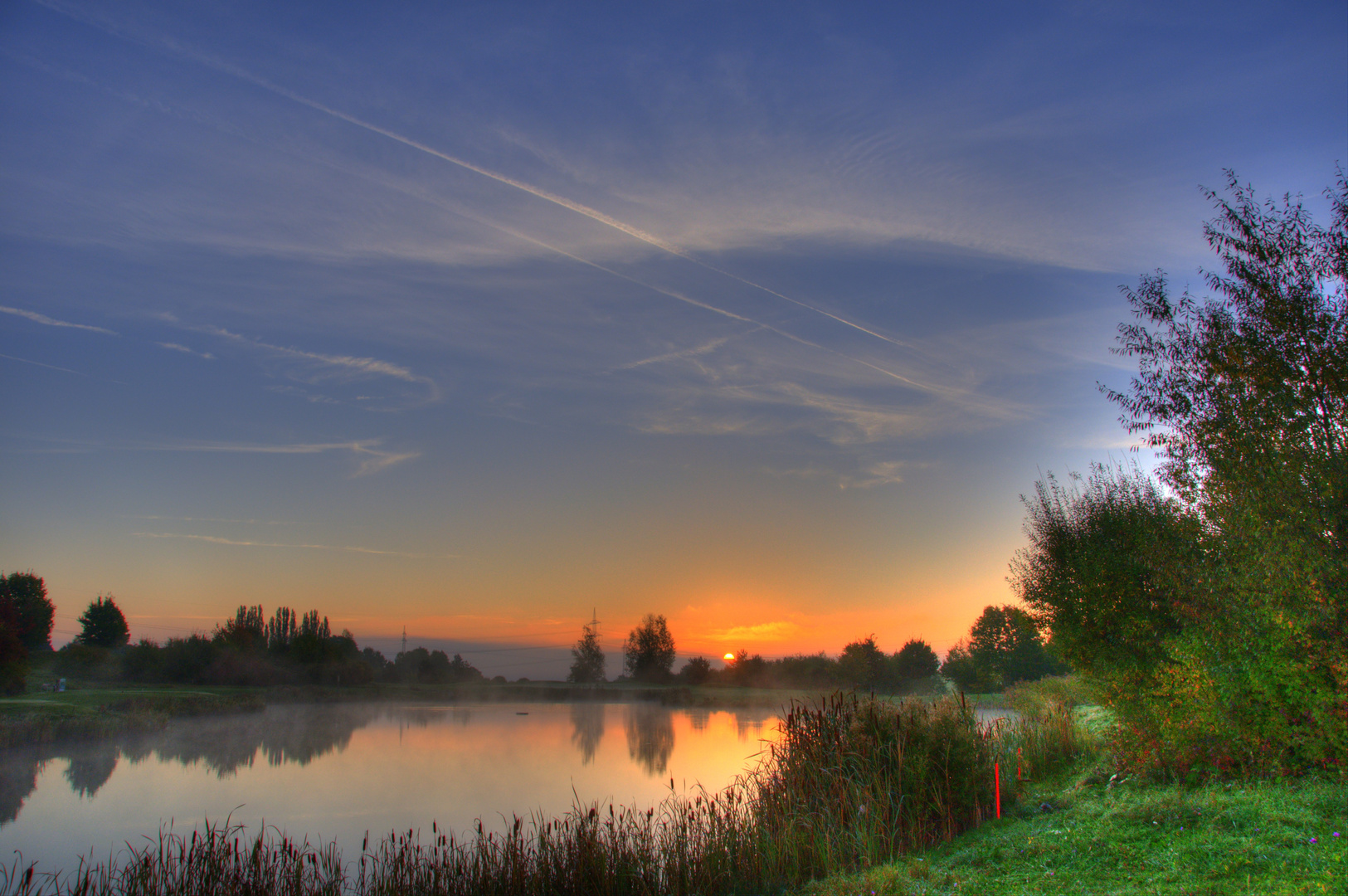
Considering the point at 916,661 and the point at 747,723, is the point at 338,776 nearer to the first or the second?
the point at 747,723

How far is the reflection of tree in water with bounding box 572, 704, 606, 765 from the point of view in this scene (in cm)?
3122

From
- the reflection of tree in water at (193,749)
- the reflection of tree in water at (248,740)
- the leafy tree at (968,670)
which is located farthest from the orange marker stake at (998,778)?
the leafy tree at (968,670)

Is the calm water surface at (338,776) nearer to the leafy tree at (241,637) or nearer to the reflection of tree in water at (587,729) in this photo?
the reflection of tree in water at (587,729)

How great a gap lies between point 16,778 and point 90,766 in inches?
126

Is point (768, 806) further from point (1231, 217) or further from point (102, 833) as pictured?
point (102, 833)

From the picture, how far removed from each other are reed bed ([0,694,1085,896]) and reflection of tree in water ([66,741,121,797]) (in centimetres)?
1582

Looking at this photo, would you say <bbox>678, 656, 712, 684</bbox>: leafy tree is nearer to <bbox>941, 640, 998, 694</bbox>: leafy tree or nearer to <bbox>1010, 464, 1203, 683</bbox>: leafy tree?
<bbox>941, 640, 998, 694</bbox>: leafy tree

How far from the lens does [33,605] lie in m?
59.4

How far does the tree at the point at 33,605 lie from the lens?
189ft

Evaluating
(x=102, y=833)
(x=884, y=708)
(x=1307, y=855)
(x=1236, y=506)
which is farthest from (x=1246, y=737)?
(x=102, y=833)

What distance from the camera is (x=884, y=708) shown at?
11305mm

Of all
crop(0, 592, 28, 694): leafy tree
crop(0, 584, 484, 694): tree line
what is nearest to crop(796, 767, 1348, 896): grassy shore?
crop(0, 592, 28, 694): leafy tree

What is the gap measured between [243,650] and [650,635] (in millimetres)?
42705

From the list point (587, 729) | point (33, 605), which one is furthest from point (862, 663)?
point (33, 605)
